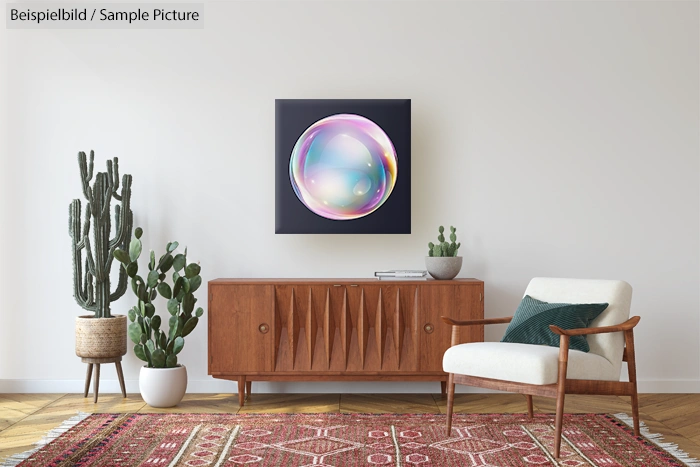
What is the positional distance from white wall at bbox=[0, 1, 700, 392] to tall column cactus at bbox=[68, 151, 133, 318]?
0.75 ft

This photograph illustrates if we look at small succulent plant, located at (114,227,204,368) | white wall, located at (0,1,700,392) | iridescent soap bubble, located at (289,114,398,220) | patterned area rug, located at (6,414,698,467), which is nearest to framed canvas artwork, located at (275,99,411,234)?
iridescent soap bubble, located at (289,114,398,220)

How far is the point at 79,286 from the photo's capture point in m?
4.51

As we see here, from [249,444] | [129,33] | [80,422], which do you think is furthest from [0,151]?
[249,444]

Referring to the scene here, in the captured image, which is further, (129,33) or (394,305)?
(129,33)

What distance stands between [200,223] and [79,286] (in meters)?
0.85

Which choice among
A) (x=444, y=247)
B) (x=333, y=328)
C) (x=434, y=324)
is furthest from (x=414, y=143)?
Answer: (x=333, y=328)

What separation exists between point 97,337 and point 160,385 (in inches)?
20.8

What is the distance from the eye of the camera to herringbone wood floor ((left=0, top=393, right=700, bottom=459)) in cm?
397

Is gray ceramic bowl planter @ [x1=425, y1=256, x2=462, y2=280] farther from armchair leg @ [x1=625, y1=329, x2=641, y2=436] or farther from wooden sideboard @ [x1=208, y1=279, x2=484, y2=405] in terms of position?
armchair leg @ [x1=625, y1=329, x2=641, y2=436]

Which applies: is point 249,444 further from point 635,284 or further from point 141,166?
point 635,284

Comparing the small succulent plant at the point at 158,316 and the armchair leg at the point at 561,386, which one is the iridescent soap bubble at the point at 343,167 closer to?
the small succulent plant at the point at 158,316

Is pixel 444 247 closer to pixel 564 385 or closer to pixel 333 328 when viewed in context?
pixel 333 328

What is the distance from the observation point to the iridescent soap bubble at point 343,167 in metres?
4.64

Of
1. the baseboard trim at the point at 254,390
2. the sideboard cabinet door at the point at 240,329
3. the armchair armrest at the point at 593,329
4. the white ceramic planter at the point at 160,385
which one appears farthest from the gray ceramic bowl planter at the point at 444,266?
the white ceramic planter at the point at 160,385
